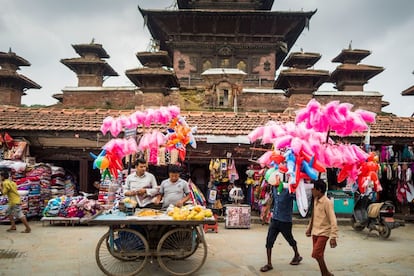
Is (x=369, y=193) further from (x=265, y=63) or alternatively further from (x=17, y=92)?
(x=17, y=92)

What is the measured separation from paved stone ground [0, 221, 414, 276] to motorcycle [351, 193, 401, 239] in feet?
0.72

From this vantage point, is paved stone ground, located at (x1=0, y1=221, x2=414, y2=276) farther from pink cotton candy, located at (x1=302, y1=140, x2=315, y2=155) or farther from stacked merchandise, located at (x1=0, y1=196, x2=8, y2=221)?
pink cotton candy, located at (x1=302, y1=140, x2=315, y2=155)

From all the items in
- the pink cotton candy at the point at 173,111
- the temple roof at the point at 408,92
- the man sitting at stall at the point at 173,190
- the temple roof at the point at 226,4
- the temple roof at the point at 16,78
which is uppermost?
the temple roof at the point at 226,4

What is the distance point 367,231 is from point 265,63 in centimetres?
1560

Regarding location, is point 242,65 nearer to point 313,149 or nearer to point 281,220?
point 281,220

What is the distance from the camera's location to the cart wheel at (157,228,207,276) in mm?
5387

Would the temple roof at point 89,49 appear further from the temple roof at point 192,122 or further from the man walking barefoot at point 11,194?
the man walking barefoot at point 11,194

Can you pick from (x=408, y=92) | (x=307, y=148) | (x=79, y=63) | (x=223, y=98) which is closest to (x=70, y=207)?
(x=307, y=148)

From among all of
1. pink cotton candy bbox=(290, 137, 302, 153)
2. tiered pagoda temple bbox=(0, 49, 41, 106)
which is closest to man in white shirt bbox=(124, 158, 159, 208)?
pink cotton candy bbox=(290, 137, 302, 153)

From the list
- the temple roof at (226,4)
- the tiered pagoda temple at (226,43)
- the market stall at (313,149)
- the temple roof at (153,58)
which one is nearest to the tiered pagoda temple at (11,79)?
the temple roof at (153,58)

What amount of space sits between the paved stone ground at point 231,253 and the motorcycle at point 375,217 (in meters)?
0.22

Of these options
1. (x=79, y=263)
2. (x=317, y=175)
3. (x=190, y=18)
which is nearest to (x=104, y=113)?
(x=79, y=263)

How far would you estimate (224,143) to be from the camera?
1043 centimetres

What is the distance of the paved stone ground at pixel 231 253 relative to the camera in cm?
573
